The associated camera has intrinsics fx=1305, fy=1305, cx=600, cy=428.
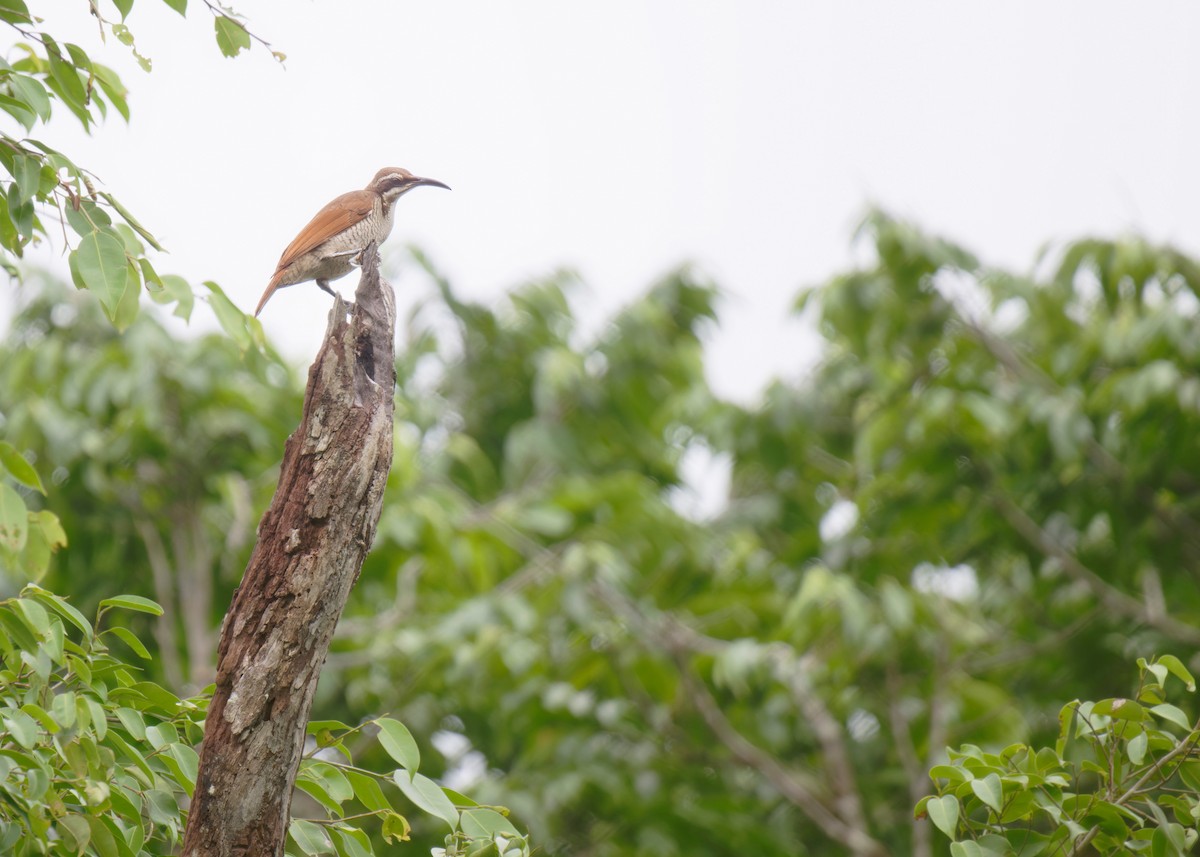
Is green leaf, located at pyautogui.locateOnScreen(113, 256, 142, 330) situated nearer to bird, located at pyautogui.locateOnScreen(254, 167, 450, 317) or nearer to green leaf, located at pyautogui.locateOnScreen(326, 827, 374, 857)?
bird, located at pyautogui.locateOnScreen(254, 167, 450, 317)

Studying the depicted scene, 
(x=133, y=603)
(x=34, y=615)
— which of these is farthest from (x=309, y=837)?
(x=34, y=615)

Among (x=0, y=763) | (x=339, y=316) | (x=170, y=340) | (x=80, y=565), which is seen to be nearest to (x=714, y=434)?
(x=170, y=340)

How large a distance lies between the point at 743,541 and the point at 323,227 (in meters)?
3.91

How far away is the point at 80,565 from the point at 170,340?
1.32 m

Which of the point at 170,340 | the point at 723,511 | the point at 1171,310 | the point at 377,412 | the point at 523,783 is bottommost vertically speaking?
the point at 523,783

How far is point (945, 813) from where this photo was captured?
2.28 meters

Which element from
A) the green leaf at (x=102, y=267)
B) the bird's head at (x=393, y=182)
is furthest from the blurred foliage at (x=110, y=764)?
the bird's head at (x=393, y=182)

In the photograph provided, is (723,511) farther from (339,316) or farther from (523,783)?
(339,316)

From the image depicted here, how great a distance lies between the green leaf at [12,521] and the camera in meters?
2.55

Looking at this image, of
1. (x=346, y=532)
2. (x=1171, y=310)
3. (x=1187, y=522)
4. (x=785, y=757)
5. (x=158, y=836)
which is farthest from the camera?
(x=785, y=757)

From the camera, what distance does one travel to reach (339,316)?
2.60 meters

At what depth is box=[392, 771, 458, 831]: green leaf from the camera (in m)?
2.24

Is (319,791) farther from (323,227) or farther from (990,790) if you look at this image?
(323,227)

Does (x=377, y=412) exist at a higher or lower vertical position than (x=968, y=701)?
higher
